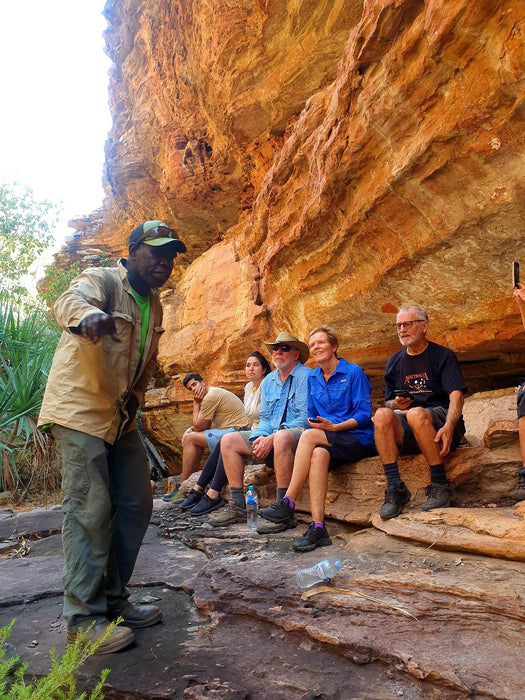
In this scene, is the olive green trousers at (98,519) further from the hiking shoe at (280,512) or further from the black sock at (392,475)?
the black sock at (392,475)

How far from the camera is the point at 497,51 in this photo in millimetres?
3430

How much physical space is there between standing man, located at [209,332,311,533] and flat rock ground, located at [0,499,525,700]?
1.00m

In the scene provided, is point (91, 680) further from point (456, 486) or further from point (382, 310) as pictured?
point (382, 310)

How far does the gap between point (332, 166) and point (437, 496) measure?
3241mm

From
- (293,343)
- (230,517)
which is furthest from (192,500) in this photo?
(293,343)

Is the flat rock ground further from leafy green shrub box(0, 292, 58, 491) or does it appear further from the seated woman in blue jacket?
leafy green shrub box(0, 292, 58, 491)

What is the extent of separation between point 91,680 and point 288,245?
5.13m

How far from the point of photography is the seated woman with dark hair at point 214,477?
5.21 m

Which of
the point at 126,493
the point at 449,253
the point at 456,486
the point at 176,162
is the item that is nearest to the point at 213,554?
the point at 126,493

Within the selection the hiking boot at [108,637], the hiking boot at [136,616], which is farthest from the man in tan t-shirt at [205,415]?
the hiking boot at [108,637]

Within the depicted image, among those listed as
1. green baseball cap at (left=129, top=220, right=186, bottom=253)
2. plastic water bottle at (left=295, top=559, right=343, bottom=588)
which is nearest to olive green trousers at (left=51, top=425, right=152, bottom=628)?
plastic water bottle at (left=295, top=559, right=343, bottom=588)

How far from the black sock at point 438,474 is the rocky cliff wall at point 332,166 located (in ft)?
6.75

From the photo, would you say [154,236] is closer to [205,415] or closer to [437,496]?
[437,496]

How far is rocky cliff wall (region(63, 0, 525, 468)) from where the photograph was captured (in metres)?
3.86
